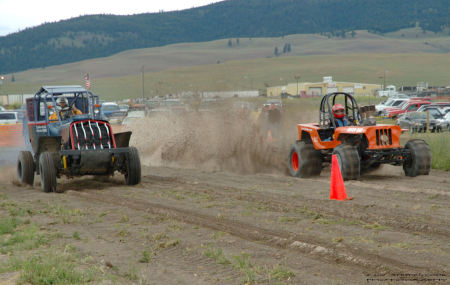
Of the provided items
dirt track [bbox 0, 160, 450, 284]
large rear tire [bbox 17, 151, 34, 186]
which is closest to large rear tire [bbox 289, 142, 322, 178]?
dirt track [bbox 0, 160, 450, 284]

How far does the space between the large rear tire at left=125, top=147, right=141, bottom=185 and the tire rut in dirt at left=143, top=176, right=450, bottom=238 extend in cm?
128

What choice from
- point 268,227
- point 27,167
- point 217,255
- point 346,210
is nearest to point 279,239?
point 268,227

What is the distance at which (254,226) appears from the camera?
7.93m

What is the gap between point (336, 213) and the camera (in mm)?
8656

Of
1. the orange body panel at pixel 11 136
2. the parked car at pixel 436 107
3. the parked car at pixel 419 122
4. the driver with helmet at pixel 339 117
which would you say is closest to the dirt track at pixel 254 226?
the driver with helmet at pixel 339 117

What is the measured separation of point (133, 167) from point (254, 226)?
5.03m

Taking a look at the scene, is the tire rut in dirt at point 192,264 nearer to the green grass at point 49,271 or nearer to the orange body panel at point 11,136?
the green grass at point 49,271

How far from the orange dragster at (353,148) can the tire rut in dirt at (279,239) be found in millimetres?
4507

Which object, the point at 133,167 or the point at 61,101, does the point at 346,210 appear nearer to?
the point at 133,167

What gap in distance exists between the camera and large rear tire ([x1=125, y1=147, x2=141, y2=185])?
1233 cm

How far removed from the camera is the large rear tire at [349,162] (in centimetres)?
1221

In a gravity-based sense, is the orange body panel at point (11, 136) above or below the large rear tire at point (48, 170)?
above

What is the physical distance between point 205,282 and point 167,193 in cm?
586

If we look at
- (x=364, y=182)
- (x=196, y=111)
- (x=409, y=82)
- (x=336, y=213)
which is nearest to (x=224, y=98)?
(x=196, y=111)
